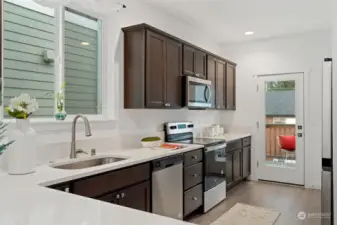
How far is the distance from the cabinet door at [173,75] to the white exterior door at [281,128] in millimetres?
2371

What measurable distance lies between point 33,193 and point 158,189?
60.4 inches

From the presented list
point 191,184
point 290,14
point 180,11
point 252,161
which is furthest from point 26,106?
point 252,161

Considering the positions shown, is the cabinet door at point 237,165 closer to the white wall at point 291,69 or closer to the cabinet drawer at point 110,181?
the white wall at point 291,69

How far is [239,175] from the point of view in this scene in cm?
485

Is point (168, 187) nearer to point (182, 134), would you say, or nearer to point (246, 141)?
point (182, 134)

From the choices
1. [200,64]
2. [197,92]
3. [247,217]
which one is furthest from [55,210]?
[200,64]

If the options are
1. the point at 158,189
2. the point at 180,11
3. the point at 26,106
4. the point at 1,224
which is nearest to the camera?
the point at 1,224

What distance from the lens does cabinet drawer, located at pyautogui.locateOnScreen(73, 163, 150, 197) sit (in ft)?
6.30

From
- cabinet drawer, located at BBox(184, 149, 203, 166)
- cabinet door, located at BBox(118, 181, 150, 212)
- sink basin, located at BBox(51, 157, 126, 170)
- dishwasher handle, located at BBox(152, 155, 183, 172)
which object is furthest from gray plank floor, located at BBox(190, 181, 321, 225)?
sink basin, located at BBox(51, 157, 126, 170)

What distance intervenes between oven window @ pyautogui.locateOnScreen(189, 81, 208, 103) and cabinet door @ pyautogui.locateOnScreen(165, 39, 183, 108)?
19cm

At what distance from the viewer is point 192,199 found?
3328 millimetres

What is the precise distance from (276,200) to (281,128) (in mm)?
1567

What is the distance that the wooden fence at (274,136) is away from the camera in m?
5.12

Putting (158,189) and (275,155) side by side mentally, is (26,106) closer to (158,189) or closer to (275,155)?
(158,189)
